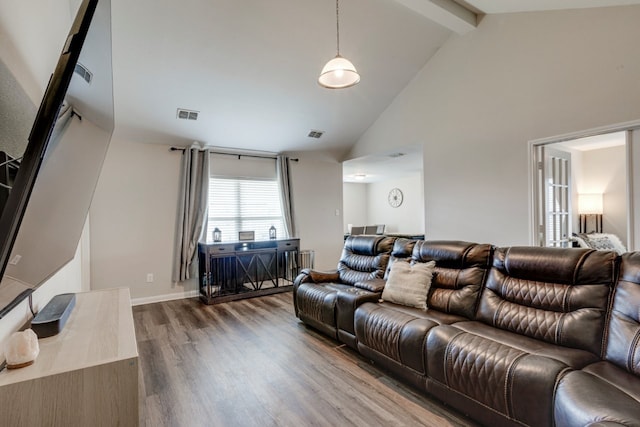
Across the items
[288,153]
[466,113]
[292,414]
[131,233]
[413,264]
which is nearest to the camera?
[292,414]

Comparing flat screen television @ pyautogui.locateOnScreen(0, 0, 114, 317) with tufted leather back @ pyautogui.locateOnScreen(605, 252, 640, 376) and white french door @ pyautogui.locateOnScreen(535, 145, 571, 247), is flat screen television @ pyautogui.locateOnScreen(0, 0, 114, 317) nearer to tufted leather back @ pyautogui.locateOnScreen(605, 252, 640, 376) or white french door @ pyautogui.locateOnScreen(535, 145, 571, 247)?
tufted leather back @ pyautogui.locateOnScreen(605, 252, 640, 376)

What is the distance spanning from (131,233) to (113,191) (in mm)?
618

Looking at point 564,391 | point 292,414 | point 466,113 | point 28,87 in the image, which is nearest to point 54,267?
point 28,87

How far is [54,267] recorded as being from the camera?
4.80 ft

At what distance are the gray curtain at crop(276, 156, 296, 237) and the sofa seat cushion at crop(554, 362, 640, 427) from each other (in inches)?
177

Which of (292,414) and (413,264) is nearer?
(292,414)

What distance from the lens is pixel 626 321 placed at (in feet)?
5.45

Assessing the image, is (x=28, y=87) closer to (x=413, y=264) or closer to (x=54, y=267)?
(x=54, y=267)

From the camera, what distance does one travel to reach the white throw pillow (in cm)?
259

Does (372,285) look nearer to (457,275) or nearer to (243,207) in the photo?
(457,275)

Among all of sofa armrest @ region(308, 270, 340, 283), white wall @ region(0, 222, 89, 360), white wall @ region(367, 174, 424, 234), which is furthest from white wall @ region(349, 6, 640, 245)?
white wall @ region(0, 222, 89, 360)

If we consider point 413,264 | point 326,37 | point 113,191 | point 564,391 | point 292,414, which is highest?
point 326,37

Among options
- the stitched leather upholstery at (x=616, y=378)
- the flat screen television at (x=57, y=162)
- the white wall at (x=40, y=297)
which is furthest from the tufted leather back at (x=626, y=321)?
the white wall at (x=40, y=297)

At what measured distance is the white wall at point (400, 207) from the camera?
8.61 m
